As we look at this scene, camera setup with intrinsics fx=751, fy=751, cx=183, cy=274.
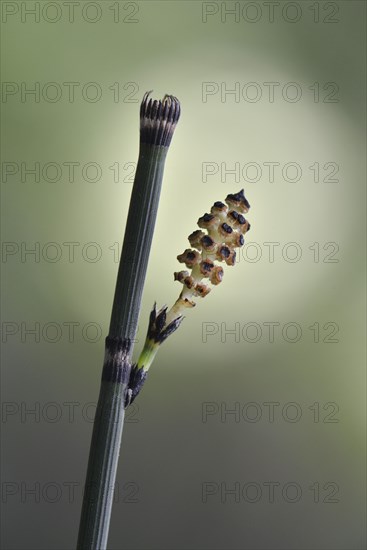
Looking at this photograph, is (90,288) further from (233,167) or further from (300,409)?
(300,409)

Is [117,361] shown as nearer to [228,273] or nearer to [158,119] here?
[158,119]

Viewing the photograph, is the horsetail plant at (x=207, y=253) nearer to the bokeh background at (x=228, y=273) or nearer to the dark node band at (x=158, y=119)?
the dark node band at (x=158, y=119)

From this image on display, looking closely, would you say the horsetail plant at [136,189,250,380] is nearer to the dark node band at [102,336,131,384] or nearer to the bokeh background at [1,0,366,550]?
the dark node band at [102,336,131,384]

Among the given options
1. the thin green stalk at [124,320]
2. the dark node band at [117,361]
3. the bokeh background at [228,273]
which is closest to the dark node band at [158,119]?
the thin green stalk at [124,320]

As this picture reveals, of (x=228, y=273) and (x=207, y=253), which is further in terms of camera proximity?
(x=228, y=273)

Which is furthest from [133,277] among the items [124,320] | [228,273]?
[228,273]
